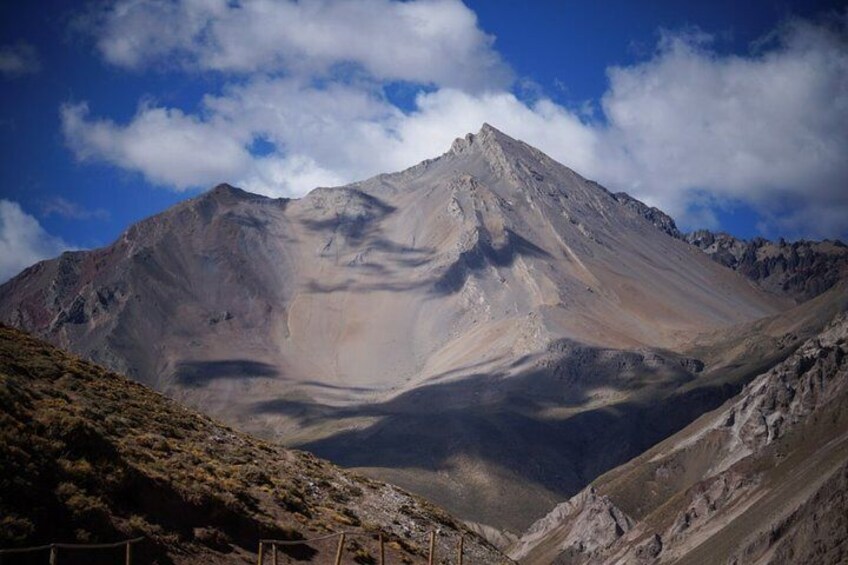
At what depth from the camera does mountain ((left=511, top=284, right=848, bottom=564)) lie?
77438 millimetres

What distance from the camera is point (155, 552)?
26.5 meters

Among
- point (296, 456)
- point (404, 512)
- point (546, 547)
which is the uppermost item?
point (296, 456)

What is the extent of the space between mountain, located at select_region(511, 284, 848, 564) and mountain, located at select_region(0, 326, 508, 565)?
131ft

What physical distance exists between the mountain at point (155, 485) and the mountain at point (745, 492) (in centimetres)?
3987

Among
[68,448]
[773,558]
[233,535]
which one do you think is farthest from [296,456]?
[773,558]

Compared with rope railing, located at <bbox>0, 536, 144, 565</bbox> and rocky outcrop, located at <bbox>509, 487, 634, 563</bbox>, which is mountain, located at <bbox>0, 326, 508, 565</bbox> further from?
rocky outcrop, located at <bbox>509, 487, 634, 563</bbox>

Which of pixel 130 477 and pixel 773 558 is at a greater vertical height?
pixel 130 477

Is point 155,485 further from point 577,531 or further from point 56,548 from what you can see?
point 577,531

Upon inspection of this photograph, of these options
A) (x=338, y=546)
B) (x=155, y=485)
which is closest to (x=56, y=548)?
(x=155, y=485)

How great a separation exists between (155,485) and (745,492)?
120m

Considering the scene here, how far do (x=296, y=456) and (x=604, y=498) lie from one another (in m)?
141

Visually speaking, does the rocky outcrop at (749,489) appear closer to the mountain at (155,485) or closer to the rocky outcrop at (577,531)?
the rocky outcrop at (577,531)

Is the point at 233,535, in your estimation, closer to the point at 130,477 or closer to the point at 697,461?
the point at 130,477

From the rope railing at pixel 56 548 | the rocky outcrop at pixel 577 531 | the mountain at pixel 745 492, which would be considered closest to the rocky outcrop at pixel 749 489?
the mountain at pixel 745 492
